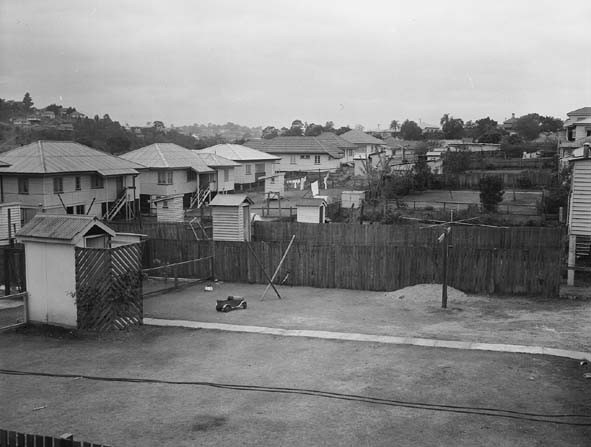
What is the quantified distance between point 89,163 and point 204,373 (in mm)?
34146

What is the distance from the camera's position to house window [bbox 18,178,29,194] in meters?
42.0

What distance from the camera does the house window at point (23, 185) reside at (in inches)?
1654

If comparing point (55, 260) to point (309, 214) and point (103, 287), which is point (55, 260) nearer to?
point (103, 287)

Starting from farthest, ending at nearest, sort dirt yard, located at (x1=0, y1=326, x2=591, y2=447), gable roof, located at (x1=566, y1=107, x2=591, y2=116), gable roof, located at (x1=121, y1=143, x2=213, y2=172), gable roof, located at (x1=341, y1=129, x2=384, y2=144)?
gable roof, located at (x1=341, y1=129, x2=384, y2=144) → gable roof, located at (x1=566, y1=107, x2=591, y2=116) → gable roof, located at (x1=121, y1=143, x2=213, y2=172) → dirt yard, located at (x1=0, y1=326, x2=591, y2=447)

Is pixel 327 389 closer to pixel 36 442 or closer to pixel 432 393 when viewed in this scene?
pixel 432 393

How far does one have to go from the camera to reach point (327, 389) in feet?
45.5

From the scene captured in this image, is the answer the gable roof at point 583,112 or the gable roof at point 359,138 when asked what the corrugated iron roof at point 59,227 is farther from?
the gable roof at point 359,138

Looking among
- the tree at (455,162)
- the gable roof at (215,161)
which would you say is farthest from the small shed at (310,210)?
the tree at (455,162)

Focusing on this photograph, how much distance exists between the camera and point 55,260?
19312 mm

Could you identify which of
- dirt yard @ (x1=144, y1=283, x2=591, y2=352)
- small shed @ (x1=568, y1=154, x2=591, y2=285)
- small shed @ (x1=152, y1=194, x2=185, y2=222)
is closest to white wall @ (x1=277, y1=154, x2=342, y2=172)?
small shed @ (x1=152, y1=194, x2=185, y2=222)

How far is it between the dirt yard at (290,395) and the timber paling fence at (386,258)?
8.05 m

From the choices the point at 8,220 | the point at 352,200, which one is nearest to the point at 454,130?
the point at 352,200

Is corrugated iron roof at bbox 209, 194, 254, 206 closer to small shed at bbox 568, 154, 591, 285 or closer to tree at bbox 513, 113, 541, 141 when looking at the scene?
small shed at bbox 568, 154, 591, 285

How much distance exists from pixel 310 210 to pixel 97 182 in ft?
63.3
